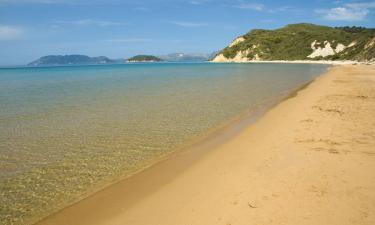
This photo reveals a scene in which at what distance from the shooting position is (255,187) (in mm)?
6773

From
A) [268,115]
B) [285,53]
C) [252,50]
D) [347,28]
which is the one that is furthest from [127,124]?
[347,28]

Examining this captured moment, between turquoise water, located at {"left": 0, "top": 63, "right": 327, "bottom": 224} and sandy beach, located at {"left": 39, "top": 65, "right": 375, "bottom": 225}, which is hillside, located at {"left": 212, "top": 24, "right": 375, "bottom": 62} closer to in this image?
turquoise water, located at {"left": 0, "top": 63, "right": 327, "bottom": 224}

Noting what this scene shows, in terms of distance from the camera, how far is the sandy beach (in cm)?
563

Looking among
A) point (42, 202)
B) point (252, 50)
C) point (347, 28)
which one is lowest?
point (42, 202)

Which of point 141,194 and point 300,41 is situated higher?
point 300,41

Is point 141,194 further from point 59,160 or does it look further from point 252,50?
point 252,50

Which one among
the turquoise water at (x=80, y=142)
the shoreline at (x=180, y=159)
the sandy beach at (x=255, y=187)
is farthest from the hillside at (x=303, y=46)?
the sandy beach at (x=255, y=187)

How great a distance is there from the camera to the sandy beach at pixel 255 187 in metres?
5.63

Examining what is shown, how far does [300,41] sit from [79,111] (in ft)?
535

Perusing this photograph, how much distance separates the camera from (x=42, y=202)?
706 cm

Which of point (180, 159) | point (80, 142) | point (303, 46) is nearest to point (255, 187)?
point (180, 159)

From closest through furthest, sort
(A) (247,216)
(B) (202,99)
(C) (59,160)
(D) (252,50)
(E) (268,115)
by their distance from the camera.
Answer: (A) (247,216) < (C) (59,160) < (E) (268,115) < (B) (202,99) < (D) (252,50)

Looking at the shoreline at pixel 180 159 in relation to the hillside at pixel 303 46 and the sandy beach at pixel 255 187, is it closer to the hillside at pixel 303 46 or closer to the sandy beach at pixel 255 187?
the sandy beach at pixel 255 187

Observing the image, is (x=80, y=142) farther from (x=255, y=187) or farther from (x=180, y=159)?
(x=255, y=187)
